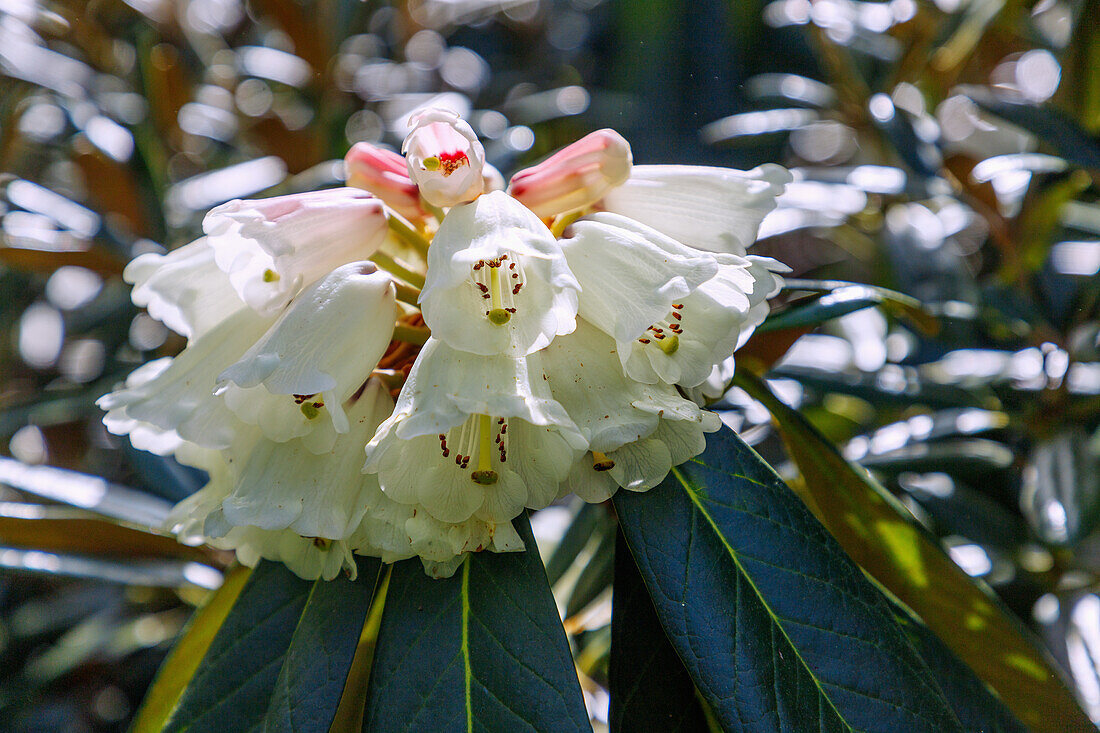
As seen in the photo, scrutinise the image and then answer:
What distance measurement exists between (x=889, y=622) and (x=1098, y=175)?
30.9 inches

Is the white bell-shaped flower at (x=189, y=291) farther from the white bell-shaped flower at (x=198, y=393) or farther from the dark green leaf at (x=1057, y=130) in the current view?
the dark green leaf at (x=1057, y=130)

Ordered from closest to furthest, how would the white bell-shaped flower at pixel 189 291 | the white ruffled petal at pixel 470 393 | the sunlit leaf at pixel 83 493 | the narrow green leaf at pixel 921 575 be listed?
the white ruffled petal at pixel 470 393
the white bell-shaped flower at pixel 189 291
the narrow green leaf at pixel 921 575
the sunlit leaf at pixel 83 493

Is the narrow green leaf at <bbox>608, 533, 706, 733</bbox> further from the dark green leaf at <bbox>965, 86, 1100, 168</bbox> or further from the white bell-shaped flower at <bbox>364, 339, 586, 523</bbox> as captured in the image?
the dark green leaf at <bbox>965, 86, 1100, 168</bbox>

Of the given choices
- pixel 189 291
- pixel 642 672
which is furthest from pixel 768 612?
pixel 189 291

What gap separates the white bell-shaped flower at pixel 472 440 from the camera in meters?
0.54

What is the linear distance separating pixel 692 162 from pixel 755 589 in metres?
1.08

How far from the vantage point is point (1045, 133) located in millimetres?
1039

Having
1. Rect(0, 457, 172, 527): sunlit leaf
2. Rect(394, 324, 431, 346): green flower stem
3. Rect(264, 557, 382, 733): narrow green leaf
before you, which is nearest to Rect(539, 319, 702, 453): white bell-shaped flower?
Rect(394, 324, 431, 346): green flower stem

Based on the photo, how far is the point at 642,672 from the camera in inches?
26.9

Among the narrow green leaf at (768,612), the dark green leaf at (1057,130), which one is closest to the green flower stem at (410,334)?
the narrow green leaf at (768,612)

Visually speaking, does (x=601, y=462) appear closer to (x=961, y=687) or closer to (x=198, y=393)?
(x=198, y=393)

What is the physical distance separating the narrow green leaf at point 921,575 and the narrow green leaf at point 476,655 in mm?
359

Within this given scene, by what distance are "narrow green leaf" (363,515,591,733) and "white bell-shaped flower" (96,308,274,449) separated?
20 cm

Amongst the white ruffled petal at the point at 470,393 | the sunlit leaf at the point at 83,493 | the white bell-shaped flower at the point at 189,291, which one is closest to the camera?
the white ruffled petal at the point at 470,393
